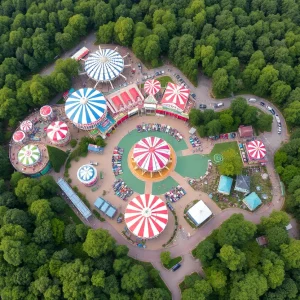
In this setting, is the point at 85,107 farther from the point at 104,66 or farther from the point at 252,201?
the point at 252,201

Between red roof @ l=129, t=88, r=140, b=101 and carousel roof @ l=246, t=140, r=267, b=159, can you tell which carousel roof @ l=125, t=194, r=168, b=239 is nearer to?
carousel roof @ l=246, t=140, r=267, b=159

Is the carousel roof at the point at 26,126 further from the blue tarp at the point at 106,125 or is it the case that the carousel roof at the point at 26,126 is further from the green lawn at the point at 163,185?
the green lawn at the point at 163,185

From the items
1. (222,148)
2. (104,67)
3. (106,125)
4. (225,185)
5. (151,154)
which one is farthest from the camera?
(104,67)

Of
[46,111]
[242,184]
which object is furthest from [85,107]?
[242,184]

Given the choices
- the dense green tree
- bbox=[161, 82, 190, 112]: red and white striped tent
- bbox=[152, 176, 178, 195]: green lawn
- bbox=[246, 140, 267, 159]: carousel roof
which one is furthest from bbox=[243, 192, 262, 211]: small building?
the dense green tree

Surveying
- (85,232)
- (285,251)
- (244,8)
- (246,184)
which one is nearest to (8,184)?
(85,232)
